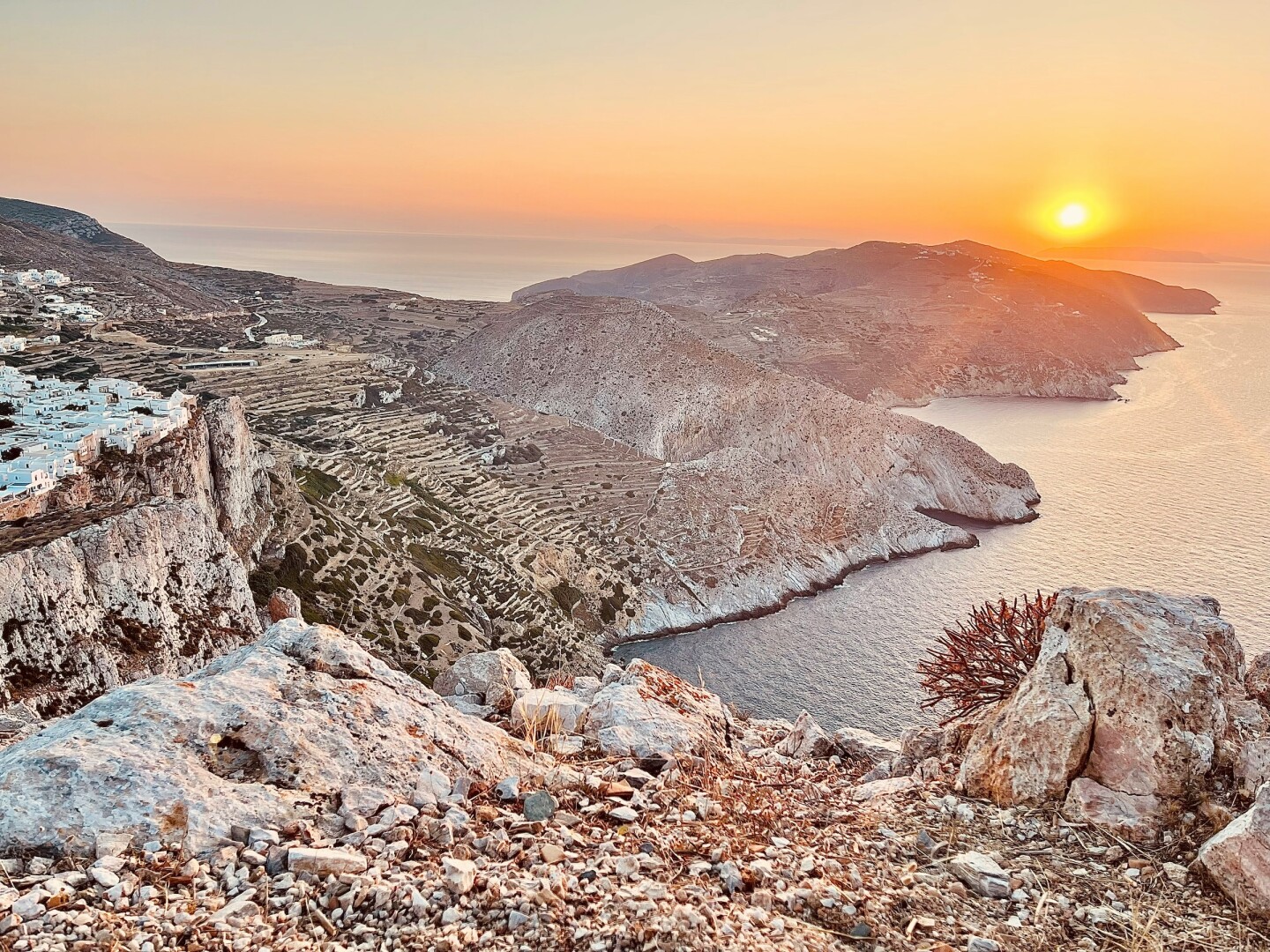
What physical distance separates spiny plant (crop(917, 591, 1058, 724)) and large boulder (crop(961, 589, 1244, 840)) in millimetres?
1546

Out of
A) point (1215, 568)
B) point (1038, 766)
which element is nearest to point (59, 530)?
point (1038, 766)

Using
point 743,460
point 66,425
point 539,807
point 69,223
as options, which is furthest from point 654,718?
point 69,223

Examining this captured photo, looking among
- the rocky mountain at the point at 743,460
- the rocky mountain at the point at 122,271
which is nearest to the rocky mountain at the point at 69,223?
the rocky mountain at the point at 122,271

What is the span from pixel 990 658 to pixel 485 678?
638 cm

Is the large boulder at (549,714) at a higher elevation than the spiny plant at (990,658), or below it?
below

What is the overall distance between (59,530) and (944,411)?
11322cm

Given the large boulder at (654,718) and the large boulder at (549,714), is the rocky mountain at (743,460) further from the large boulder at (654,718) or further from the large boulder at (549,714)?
the large boulder at (549,714)

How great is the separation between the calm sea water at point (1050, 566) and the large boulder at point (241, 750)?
36.8m

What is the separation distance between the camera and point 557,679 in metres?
12.3

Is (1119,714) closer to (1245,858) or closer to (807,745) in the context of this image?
(1245,858)

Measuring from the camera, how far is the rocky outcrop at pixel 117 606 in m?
17.4

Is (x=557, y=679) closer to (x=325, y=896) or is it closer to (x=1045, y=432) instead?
(x=325, y=896)

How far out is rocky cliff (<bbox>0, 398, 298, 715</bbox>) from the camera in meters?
17.5

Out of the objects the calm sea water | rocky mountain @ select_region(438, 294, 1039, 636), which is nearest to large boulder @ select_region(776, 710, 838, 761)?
the calm sea water
